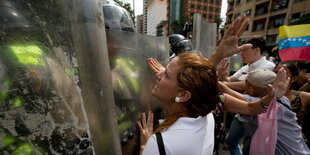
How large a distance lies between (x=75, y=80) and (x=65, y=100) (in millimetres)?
130

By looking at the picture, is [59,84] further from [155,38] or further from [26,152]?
[155,38]

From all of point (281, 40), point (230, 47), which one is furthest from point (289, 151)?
point (281, 40)

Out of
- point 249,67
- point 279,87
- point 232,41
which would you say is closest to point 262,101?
point 279,87

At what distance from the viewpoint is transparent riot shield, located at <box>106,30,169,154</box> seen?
1.35 m

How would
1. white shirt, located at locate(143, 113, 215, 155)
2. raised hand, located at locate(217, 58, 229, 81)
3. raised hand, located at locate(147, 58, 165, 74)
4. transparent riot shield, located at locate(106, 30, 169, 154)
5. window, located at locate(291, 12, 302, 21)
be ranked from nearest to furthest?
white shirt, located at locate(143, 113, 215, 155)
transparent riot shield, located at locate(106, 30, 169, 154)
raised hand, located at locate(147, 58, 165, 74)
raised hand, located at locate(217, 58, 229, 81)
window, located at locate(291, 12, 302, 21)

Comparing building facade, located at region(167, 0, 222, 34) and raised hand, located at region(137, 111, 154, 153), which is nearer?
raised hand, located at region(137, 111, 154, 153)

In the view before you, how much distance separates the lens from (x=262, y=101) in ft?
4.77

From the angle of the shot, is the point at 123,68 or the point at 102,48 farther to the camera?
the point at 123,68

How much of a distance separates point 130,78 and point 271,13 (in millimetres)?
32221

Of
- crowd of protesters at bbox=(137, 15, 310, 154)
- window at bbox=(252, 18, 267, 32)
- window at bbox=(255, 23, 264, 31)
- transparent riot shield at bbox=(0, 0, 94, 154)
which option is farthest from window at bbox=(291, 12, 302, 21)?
transparent riot shield at bbox=(0, 0, 94, 154)

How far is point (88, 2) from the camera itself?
2.87 feet

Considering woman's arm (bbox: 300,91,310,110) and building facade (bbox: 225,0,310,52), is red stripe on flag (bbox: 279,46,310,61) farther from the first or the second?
building facade (bbox: 225,0,310,52)

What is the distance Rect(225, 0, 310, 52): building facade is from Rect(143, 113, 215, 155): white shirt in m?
28.0

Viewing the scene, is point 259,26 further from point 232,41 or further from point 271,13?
point 232,41
